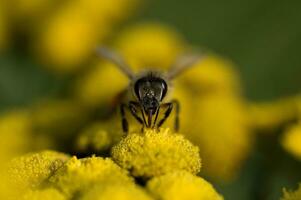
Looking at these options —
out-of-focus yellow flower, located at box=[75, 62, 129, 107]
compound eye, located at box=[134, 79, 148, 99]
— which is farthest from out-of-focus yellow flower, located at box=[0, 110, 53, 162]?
compound eye, located at box=[134, 79, 148, 99]

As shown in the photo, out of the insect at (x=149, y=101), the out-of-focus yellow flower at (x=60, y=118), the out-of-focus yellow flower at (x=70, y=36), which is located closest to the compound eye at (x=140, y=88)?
the insect at (x=149, y=101)

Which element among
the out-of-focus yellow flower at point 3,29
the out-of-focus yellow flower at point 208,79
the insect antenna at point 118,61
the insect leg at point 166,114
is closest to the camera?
the insect leg at point 166,114

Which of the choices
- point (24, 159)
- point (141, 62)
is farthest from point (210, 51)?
point (24, 159)

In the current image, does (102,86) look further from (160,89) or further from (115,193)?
(115,193)

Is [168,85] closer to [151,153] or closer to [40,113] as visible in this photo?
[151,153]

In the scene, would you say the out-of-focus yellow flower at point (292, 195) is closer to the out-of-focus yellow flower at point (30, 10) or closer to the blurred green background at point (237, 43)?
the blurred green background at point (237, 43)

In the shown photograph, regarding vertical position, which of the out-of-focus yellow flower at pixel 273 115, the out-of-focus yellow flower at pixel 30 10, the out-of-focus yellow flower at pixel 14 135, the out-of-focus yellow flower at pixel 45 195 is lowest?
the out-of-focus yellow flower at pixel 14 135

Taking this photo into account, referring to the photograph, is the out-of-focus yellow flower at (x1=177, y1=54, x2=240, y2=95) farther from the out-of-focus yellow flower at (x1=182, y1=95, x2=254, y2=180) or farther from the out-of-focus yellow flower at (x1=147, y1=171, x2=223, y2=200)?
the out-of-focus yellow flower at (x1=147, y1=171, x2=223, y2=200)
